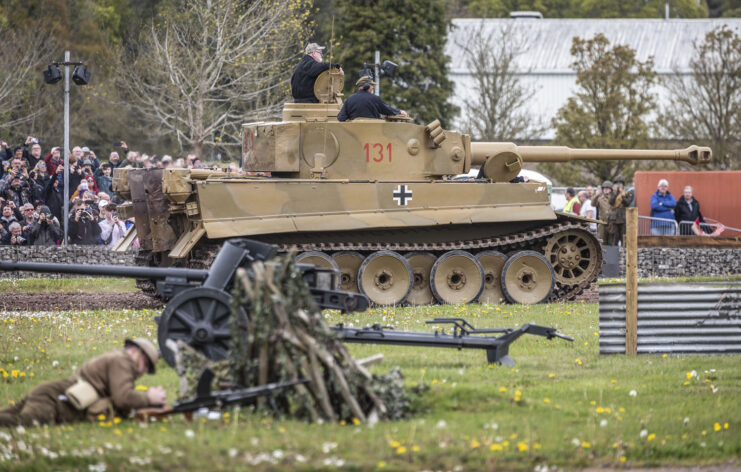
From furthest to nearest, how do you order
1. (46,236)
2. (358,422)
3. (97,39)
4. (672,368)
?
(97,39) < (46,236) < (672,368) < (358,422)

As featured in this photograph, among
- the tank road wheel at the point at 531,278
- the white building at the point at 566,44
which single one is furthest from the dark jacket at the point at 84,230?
the white building at the point at 566,44

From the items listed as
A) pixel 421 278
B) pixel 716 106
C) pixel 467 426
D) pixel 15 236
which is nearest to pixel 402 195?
pixel 421 278

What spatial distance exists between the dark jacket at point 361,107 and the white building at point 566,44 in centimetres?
4037

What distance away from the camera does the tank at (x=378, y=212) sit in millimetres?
19375

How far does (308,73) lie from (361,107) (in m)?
1.07

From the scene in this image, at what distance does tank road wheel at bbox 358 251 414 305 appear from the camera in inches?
794

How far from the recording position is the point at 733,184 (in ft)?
106

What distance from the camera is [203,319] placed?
11523mm

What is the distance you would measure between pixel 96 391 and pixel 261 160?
10.8 meters

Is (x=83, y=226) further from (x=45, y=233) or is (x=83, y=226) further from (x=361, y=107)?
(x=361, y=107)

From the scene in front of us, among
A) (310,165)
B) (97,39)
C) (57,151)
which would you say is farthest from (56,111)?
(310,165)

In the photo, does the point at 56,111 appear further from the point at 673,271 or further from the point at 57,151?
the point at 673,271

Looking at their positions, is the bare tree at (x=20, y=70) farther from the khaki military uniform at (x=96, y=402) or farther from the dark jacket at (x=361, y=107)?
the khaki military uniform at (x=96, y=402)

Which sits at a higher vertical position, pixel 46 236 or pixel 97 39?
pixel 97 39
